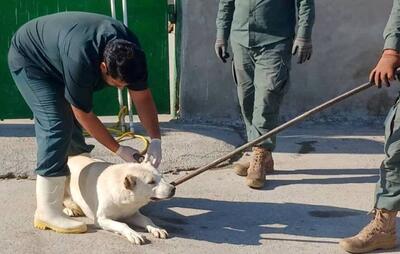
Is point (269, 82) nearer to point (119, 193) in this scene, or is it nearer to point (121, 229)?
point (119, 193)

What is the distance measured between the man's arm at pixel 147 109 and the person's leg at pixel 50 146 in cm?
42

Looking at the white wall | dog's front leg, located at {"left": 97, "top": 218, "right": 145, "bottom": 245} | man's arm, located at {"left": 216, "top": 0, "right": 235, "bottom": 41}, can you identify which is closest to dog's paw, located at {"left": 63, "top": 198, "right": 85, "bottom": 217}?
dog's front leg, located at {"left": 97, "top": 218, "right": 145, "bottom": 245}

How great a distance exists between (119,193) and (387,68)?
1702 millimetres

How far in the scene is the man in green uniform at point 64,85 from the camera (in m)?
4.14

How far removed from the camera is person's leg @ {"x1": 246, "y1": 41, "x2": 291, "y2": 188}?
5398 mm

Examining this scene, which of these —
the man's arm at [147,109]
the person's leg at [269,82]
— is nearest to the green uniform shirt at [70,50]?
the man's arm at [147,109]

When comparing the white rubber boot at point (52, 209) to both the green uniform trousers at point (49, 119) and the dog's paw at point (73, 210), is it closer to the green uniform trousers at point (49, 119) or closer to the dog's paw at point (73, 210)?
the green uniform trousers at point (49, 119)

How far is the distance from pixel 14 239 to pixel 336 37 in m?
3.86

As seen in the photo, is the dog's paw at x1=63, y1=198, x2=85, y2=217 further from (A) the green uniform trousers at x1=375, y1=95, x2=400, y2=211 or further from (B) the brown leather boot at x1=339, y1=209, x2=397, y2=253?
(A) the green uniform trousers at x1=375, y1=95, x2=400, y2=211

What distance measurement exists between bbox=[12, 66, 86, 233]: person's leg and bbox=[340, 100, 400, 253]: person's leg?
1670 millimetres

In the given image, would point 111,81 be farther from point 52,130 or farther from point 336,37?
point 336,37

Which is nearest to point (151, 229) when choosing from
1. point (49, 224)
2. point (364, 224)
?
point (49, 224)

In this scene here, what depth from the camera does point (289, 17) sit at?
5492mm

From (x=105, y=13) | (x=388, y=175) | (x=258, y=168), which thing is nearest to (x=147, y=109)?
(x=258, y=168)
